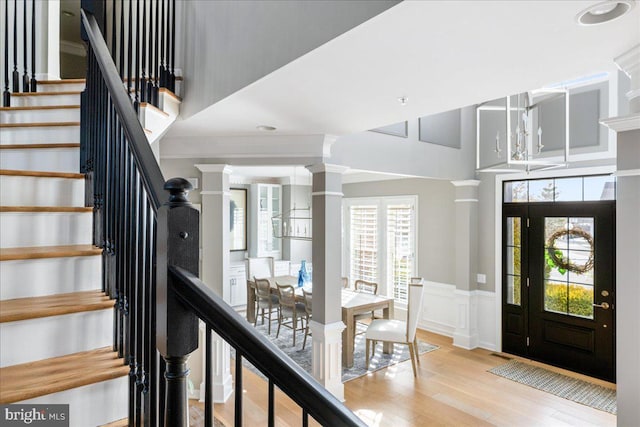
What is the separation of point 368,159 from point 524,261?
277cm

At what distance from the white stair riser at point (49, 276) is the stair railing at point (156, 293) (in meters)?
0.07

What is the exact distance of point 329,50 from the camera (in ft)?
5.32

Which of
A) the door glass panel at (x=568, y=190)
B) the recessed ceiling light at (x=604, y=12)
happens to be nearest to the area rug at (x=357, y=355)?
the door glass panel at (x=568, y=190)

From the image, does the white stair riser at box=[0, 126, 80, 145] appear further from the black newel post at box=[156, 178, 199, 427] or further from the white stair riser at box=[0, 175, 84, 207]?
the black newel post at box=[156, 178, 199, 427]

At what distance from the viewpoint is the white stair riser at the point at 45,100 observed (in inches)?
94.5

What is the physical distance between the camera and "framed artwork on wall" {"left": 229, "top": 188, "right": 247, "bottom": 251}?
7719mm

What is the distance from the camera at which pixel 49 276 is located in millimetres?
1390

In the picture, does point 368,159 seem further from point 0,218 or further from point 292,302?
point 0,218

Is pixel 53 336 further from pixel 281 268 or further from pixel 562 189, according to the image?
pixel 281 268

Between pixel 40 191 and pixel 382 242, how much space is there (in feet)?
19.6

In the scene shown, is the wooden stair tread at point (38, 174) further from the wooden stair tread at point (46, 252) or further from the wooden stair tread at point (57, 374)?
the wooden stair tread at point (57, 374)

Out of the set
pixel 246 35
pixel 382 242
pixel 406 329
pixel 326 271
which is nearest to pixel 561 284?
pixel 406 329

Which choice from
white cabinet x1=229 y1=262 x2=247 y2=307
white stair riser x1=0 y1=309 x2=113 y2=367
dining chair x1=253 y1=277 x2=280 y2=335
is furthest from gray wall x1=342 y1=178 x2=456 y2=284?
white stair riser x1=0 y1=309 x2=113 y2=367

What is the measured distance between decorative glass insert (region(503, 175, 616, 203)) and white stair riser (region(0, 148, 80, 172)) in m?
5.24
